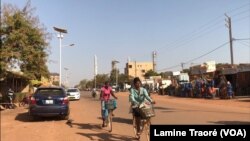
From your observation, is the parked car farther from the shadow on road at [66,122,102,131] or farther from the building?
the building

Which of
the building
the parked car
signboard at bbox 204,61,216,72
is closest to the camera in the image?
the parked car

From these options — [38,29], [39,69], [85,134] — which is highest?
[38,29]

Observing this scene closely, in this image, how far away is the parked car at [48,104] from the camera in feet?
58.4

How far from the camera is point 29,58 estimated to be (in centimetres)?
2811

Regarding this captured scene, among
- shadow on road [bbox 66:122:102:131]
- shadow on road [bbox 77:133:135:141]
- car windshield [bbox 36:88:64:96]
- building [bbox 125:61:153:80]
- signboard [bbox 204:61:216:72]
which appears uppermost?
building [bbox 125:61:153:80]

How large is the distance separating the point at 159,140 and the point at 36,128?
32.0ft

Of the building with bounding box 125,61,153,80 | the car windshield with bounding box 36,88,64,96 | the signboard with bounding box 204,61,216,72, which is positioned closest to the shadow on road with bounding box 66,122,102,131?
the car windshield with bounding box 36,88,64,96

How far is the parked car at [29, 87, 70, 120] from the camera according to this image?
17812mm

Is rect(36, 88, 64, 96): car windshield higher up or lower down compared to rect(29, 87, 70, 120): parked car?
higher up

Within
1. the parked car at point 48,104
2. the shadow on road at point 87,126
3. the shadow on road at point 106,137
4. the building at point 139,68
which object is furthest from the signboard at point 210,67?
the building at point 139,68

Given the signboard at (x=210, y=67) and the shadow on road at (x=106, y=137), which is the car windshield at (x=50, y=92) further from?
the signboard at (x=210, y=67)

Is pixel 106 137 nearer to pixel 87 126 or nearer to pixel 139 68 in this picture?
pixel 87 126

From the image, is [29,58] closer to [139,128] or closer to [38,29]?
[38,29]

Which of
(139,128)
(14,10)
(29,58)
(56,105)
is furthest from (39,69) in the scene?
(139,128)
